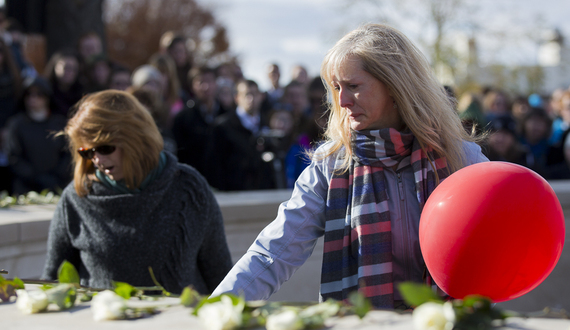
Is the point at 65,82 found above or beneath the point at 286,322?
above

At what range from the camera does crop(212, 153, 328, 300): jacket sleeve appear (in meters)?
2.25

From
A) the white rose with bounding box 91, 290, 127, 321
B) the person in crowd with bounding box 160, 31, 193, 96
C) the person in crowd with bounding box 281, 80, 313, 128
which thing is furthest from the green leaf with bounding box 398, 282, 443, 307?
the person in crowd with bounding box 160, 31, 193, 96

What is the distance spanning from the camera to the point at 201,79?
22.0 ft

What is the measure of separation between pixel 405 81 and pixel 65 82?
4.93 m

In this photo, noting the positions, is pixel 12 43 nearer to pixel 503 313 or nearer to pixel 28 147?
pixel 28 147

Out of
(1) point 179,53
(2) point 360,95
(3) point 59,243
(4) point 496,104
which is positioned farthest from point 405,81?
(4) point 496,104

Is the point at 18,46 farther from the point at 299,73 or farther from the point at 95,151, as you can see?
the point at 95,151

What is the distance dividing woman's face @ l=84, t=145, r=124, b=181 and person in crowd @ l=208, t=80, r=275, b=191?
2984 mm

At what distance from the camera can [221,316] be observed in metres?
1.44

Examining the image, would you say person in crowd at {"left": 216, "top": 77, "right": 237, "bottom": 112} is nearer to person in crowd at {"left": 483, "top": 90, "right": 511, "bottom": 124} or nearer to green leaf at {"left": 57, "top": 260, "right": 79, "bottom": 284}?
person in crowd at {"left": 483, "top": 90, "right": 511, "bottom": 124}

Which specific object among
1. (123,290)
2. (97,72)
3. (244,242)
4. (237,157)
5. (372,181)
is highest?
(97,72)

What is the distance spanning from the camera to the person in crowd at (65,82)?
6.26 m

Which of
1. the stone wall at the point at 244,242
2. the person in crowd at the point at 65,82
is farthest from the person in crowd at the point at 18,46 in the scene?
the stone wall at the point at 244,242

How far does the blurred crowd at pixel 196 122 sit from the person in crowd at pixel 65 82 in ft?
0.04
